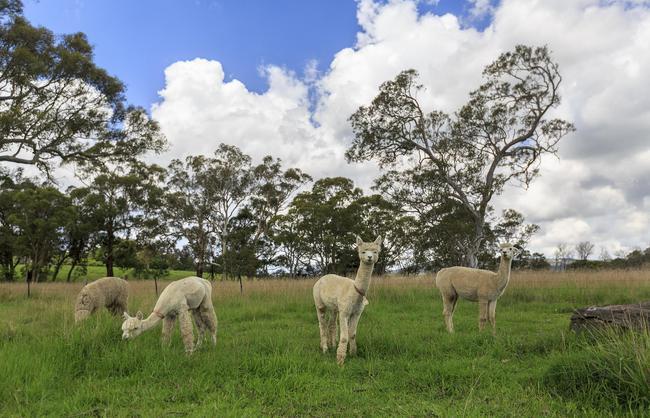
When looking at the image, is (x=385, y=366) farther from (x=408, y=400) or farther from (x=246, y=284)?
(x=246, y=284)

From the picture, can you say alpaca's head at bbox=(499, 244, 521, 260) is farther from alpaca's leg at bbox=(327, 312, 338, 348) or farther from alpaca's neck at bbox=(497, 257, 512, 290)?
alpaca's leg at bbox=(327, 312, 338, 348)

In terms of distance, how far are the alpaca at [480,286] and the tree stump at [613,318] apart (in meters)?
1.53

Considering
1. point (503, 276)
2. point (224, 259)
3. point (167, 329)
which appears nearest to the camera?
point (167, 329)

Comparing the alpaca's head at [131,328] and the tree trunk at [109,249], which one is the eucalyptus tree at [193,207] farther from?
the alpaca's head at [131,328]

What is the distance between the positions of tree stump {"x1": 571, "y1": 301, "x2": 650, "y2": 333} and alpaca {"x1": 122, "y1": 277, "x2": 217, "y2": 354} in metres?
6.20

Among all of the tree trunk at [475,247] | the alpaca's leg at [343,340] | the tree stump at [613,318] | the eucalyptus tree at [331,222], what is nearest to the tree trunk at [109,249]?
the eucalyptus tree at [331,222]

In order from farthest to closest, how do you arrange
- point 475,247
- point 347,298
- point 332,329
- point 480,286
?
point 475,247 → point 480,286 → point 332,329 → point 347,298

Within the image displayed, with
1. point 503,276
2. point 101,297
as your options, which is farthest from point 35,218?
point 503,276

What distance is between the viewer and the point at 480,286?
8.79m

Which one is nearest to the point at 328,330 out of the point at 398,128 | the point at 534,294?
the point at 534,294

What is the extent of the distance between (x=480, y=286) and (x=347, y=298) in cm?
355

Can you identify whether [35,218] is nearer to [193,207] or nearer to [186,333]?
[193,207]

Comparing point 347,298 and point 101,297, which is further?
point 101,297

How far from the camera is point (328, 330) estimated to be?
7.66 m
